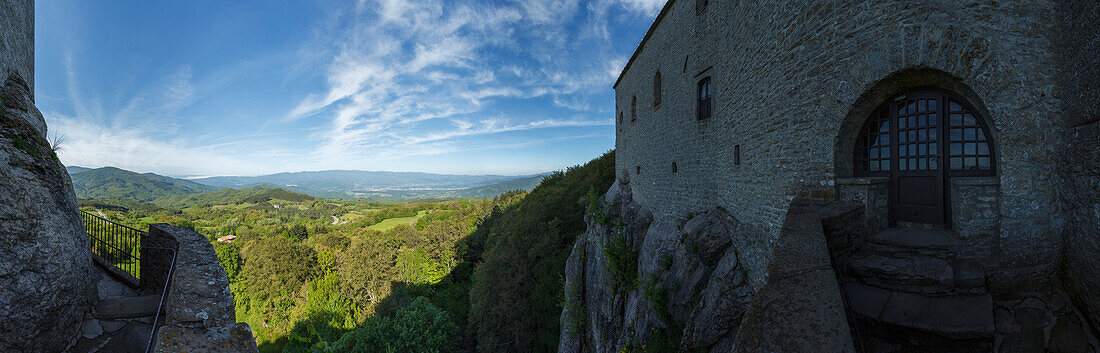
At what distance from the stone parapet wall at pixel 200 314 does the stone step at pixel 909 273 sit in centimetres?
618

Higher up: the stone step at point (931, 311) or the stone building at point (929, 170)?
the stone building at point (929, 170)

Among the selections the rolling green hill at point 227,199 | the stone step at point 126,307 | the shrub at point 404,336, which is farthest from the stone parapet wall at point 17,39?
the rolling green hill at point 227,199

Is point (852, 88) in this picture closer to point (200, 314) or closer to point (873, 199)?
point (873, 199)

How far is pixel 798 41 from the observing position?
464 centimetres

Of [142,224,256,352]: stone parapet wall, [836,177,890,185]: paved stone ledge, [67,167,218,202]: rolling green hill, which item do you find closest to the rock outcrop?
[836,177,890,185]: paved stone ledge

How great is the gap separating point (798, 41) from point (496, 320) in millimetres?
18709

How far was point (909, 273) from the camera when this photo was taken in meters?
3.53

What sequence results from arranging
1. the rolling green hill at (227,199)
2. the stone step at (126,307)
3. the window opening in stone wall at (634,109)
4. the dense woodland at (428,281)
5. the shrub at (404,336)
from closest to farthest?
the stone step at (126,307) → the window opening in stone wall at (634,109) → the shrub at (404,336) → the dense woodland at (428,281) → the rolling green hill at (227,199)

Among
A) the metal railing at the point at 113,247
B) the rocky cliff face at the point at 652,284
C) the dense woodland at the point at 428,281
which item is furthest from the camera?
the dense woodland at the point at 428,281

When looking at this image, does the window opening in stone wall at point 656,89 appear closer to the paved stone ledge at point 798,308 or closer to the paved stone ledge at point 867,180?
the paved stone ledge at point 867,180

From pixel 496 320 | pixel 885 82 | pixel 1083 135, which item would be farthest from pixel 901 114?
pixel 496 320

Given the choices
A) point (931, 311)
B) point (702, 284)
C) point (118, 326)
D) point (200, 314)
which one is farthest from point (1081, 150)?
point (118, 326)

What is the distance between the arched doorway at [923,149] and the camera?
3625 mm

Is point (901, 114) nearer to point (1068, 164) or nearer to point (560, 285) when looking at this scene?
point (1068, 164)
